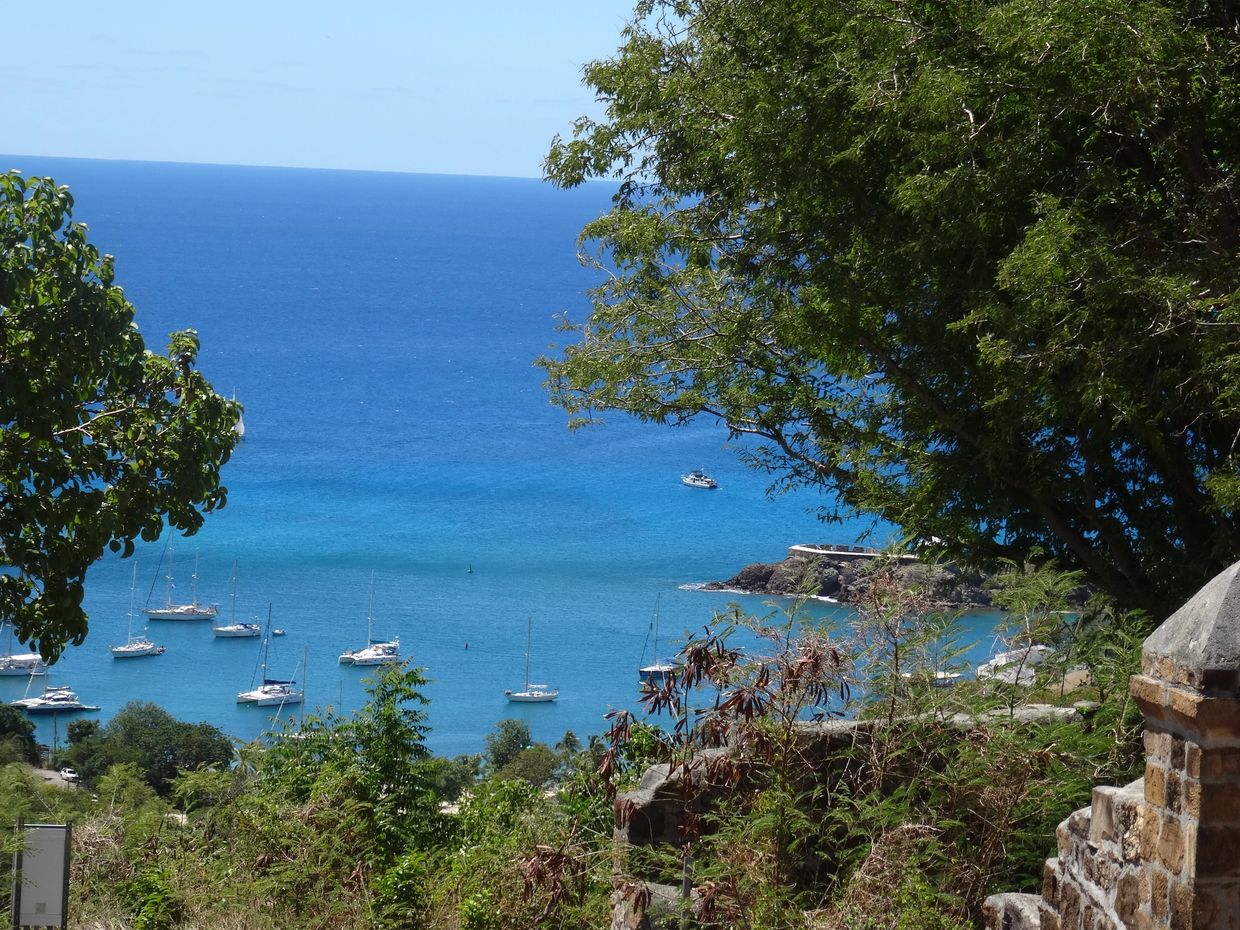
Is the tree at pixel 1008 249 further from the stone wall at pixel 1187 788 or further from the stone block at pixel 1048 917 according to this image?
the stone wall at pixel 1187 788

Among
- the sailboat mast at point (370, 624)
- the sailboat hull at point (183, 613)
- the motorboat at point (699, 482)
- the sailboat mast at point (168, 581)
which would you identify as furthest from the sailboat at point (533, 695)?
the motorboat at point (699, 482)

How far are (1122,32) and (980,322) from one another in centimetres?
170

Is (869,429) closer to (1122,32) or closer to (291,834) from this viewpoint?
(1122,32)

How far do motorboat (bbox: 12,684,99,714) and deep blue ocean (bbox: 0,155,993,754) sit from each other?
2.62 ft

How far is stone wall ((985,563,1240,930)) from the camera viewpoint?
330 centimetres

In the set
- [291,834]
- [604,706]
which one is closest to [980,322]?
[291,834]

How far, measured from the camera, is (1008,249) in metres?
8.23

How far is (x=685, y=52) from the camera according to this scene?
11867mm

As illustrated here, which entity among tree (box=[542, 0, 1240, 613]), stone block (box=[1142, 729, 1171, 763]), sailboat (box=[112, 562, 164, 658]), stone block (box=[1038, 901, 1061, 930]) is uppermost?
tree (box=[542, 0, 1240, 613])

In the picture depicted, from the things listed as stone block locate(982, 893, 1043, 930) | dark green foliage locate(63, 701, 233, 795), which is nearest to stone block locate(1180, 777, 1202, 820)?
stone block locate(982, 893, 1043, 930)

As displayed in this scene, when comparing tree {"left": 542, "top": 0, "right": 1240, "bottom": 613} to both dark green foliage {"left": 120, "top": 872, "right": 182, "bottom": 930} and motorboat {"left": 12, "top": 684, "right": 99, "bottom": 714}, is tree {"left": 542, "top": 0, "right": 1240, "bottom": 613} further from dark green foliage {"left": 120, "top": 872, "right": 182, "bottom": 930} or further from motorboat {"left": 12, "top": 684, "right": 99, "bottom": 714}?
motorboat {"left": 12, "top": 684, "right": 99, "bottom": 714}

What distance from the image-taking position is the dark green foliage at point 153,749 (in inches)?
971

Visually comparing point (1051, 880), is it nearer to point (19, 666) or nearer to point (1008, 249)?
point (1008, 249)

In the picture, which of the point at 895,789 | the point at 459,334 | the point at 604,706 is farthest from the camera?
the point at 459,334
